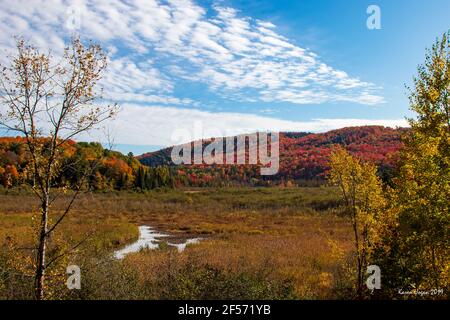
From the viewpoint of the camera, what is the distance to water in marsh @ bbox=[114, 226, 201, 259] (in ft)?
94.6

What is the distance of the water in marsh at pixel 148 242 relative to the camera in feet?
94.6

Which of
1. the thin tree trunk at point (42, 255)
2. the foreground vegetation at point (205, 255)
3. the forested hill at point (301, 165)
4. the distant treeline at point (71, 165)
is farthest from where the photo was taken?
the forested hill at point (301, 165)

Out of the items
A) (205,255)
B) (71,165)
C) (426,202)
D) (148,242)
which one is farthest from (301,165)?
(71,165)

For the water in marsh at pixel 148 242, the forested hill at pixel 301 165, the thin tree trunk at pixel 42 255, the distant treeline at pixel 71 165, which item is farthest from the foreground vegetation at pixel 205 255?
the forested hill at pixel 301 165

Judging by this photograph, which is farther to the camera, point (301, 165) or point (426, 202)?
point (301, 165)

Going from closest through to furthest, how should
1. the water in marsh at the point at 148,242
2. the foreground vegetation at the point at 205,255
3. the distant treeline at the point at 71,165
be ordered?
the distant treeline at the point at 71,165 < the foreground vegetation at the point at 205,255 < the water in marsh at the point at 148,242

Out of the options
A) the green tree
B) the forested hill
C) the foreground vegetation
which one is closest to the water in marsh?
the foreground vegetation

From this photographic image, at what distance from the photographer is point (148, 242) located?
33.6m

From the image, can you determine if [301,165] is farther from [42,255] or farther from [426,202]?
[42,255]

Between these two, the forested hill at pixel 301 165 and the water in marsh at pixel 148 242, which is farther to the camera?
the forested hill at pixel 301 165

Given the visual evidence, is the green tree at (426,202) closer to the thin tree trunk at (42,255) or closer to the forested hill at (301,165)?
the thin tree trunk at (42,255)

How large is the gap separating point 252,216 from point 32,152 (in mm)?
47936
